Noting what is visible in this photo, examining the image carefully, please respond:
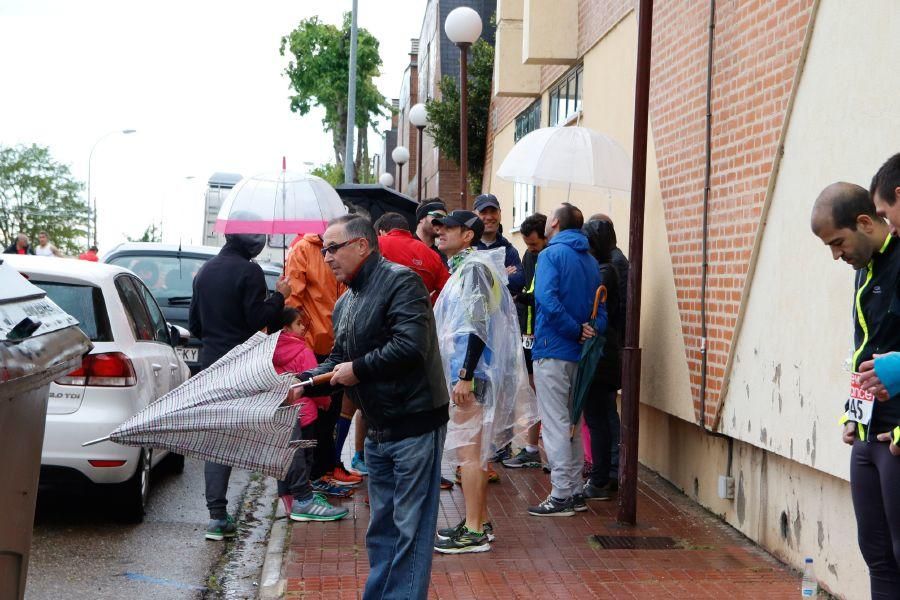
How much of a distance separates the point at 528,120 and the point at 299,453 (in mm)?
11579

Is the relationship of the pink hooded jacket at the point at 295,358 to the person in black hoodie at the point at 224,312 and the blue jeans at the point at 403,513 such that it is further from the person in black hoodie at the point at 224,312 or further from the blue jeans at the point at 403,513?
the blue jeans at the point at 403,513

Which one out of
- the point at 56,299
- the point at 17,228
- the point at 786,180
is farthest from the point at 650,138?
the point at 17,228

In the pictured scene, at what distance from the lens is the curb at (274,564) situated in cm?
593

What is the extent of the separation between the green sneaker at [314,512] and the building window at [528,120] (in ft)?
32.5

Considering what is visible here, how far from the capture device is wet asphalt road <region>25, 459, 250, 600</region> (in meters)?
6.04

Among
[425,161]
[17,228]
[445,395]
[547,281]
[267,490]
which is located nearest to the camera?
[445,395]

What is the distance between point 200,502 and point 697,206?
4.19m

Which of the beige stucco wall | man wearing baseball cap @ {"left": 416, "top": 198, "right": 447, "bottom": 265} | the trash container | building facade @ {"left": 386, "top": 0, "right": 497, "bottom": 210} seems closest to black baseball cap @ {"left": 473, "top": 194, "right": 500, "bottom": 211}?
man wearing baseball cap @ {"left": 416, "top": 198, "right": 447, "bottom": 265}

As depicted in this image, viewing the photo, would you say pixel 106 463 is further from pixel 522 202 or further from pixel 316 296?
pixel 522 202

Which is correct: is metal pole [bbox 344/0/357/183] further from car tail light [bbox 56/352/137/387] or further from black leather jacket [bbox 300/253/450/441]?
black leather jacket [bbox 300/253/450/441]

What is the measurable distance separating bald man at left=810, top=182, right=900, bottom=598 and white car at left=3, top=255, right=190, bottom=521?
4.48 meters

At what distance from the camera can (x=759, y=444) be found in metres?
6.80

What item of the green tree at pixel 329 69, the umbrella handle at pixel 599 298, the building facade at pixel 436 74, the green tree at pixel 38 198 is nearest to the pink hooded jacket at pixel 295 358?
the umbrella handle at pixel 599 298

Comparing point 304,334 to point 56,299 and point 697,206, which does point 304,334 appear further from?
point 697,206
